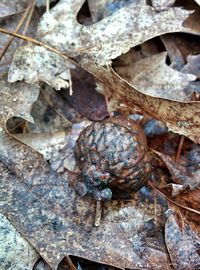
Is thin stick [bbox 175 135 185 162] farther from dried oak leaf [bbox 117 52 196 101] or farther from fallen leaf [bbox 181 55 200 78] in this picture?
fallen leaf [bbox 181 55 200 78]

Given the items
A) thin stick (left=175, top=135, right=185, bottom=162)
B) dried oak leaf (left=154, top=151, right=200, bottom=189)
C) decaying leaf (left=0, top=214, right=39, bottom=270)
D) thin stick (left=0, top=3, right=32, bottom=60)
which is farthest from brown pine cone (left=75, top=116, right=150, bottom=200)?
thin stick (left=0, top=3, right=32, bottom=60)

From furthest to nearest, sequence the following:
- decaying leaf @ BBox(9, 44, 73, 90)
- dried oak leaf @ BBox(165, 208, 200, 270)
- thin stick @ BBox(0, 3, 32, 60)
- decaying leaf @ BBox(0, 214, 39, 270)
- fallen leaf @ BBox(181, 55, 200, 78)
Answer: fallen leaf @ BBox(181, 55, 200, 78), thin stick @ BBox(0, 3, 32, 60), decaying leaf @ BBox(9, 44, 73, 90), dried oak leaf @ BBox(165, 208, 200, 270), decaying leaf @ BBox(0, 214, 39, 270)

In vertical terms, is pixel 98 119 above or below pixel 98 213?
above

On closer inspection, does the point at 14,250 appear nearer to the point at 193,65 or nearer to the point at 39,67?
the point at 39,67

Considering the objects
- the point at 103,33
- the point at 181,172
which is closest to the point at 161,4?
the point at 103,33

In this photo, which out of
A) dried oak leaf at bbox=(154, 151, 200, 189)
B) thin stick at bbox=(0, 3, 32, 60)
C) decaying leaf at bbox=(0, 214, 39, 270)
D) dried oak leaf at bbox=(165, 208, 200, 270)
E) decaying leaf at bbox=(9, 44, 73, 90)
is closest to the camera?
decaying leaf at bbox=(0, 214, 39, 270)

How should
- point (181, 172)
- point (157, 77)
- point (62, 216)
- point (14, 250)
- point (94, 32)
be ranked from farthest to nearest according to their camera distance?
point (157, 77) < point (94, 32) < point (181, 172) < point (62, 216) < point (14, 250)

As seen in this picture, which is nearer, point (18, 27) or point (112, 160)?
point (112, 160)
